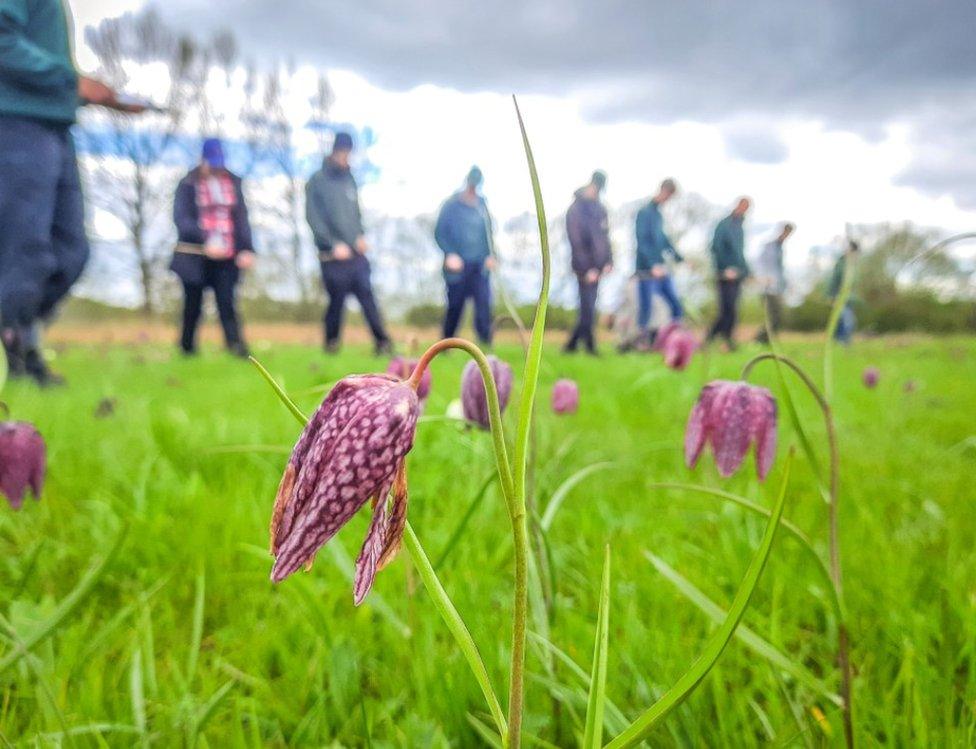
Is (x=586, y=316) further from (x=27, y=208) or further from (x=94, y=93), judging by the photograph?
(x=27, y=208)

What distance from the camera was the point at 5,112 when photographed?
226 cm

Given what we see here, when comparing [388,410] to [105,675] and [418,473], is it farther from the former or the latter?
[418,473]

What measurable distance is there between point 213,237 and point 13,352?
2056mm

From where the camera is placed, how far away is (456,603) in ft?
3.41

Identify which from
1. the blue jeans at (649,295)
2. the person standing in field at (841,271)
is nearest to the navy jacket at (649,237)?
the blue jeans at (649,295)

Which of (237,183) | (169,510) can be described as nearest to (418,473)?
(169,510)

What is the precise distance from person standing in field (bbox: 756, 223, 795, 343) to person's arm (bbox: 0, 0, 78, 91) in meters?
2.30

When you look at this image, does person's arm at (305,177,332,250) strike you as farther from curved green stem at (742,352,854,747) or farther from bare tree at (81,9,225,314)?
curved green stem at (742,352,854,747)

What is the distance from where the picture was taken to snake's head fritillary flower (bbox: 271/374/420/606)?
435 mm

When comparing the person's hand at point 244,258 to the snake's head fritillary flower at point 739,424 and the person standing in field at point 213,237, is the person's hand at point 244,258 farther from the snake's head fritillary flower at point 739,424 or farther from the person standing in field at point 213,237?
the snake's head fritillary flower at point 739,424

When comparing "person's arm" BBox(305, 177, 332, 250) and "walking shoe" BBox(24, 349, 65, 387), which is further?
"person's arm" BBox(305, 177, 332, 250)

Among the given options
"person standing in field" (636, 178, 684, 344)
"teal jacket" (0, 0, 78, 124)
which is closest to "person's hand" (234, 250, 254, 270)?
"teal jacket" (0, 0, 78, 124)

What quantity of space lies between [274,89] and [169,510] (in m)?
7.64

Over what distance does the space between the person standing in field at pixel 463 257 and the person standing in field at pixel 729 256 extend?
102 inches
